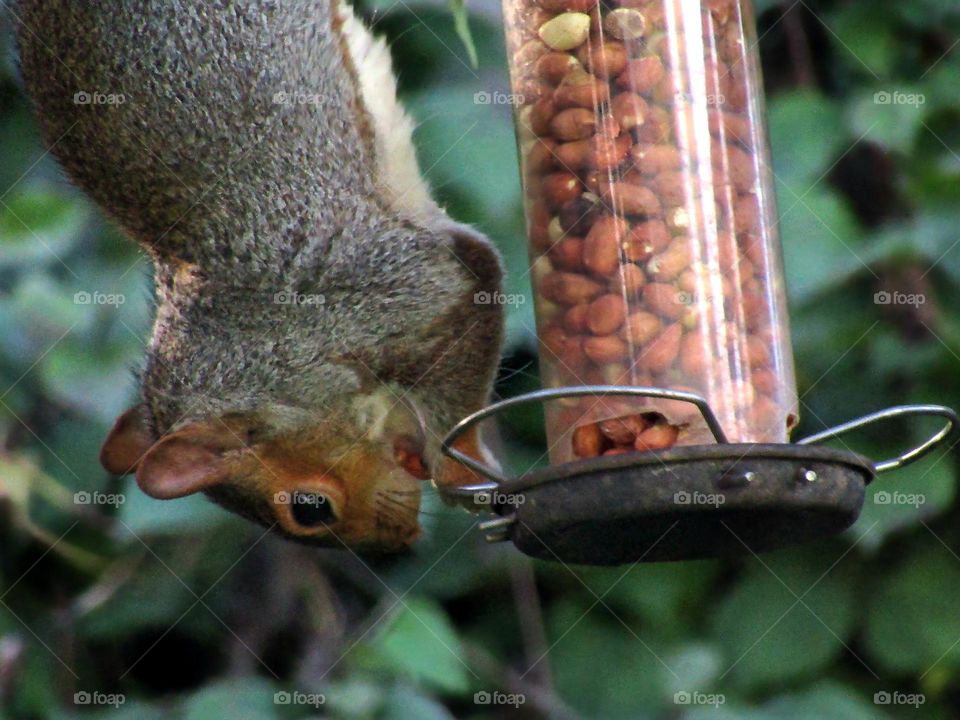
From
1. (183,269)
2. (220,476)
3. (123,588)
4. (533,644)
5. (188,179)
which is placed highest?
(188,179)

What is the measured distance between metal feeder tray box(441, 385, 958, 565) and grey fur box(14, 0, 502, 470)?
617mm

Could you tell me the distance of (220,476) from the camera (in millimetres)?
1886

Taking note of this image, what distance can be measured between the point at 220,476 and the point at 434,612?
46 centimetres

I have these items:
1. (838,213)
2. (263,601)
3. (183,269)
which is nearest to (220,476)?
(183,269)

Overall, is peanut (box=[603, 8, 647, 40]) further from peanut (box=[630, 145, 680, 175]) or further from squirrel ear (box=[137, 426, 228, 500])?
squirrel ear (box=[137, 426, 228, 500])

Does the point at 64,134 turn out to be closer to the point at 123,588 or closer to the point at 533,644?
the point at 123,588

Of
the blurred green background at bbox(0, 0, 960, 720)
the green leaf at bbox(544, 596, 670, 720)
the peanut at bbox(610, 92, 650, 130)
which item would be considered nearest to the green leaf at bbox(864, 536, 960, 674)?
the blurred green background at bbox(0, 0, 960, 720)

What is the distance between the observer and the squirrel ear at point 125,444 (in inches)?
79.4

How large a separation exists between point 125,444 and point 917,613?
4.23ft

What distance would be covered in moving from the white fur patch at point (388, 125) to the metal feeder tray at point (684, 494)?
75 centimetres

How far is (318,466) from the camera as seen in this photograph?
2.06 metres

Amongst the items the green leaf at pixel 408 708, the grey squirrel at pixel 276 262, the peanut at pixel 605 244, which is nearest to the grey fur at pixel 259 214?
the grey squirrel at pixel 276 262

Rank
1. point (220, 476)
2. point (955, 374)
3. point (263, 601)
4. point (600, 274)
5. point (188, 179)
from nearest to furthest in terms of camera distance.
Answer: point (600, 274) → point (220, 476) → point (188, 179) → point (955, 374) → point (263, 601)

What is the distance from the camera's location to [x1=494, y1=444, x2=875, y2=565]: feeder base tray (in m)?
1.34
